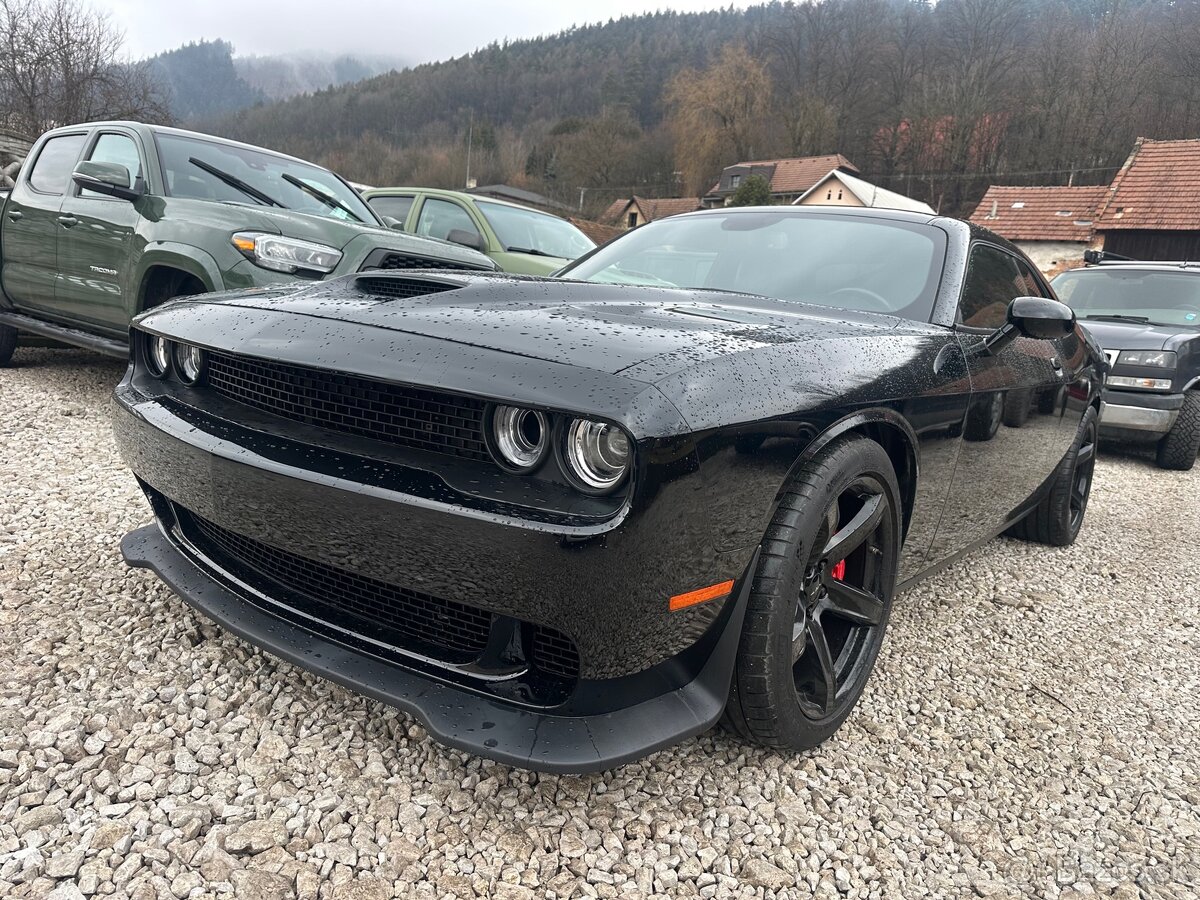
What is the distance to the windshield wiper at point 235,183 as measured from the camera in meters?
4.62

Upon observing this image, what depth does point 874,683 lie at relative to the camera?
2.40m

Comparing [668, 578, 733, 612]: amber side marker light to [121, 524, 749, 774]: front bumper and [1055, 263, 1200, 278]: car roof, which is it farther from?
[1055, 263, 1200, 278]: car roof

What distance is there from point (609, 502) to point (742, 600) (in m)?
0.41

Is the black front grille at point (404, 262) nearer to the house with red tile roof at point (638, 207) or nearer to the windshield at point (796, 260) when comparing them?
the windshield at point (796, 260)

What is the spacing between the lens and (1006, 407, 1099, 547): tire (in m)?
3.87

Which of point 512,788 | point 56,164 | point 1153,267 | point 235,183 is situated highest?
point 56,164

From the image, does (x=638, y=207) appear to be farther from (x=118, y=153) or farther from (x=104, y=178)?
(x=104, y=178)

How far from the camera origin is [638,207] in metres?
58.2

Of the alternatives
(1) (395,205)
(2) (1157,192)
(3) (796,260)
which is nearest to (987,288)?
(3) (796,260)

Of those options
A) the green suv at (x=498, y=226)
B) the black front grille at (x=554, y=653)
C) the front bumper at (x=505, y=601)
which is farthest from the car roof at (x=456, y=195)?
the black front grille at (x=554, y=653)

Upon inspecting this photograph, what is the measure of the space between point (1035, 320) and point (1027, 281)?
1.29 meters

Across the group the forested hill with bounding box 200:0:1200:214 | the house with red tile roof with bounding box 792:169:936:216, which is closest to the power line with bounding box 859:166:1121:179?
the forested hill with bounding box 200:0:1200:214

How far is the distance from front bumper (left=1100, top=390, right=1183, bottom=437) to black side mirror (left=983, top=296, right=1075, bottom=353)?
16.1ft

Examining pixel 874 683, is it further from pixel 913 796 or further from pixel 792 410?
pixel 792 410
